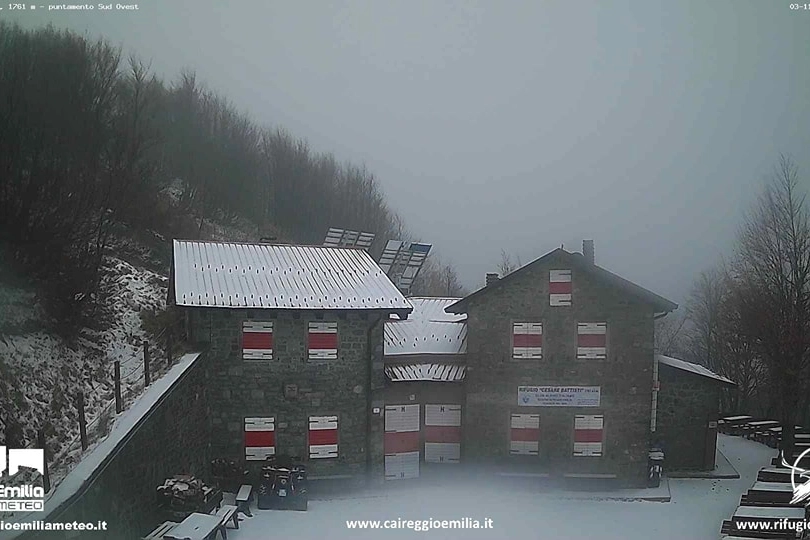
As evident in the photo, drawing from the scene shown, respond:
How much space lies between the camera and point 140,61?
4.01 m

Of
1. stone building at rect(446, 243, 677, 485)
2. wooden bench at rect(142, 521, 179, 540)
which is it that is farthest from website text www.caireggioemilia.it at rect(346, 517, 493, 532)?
wooden bench at rect(142, 521, 179, 540)

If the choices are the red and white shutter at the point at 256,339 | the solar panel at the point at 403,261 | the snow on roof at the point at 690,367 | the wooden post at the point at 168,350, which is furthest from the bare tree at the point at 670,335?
the wooden post at the point at 168,350

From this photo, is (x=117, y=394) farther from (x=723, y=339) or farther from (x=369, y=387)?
(x=723, y=339)

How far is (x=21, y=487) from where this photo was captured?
345 centimetres

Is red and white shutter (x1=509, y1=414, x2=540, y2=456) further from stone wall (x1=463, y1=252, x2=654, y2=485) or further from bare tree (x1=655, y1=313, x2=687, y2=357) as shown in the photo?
bare tree (x1=655, y1=313, x2=687, y2=357)

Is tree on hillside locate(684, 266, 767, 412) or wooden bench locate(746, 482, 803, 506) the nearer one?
wooden bench locate(746, 482, 803, 506)

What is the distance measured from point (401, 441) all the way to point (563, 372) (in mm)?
1252

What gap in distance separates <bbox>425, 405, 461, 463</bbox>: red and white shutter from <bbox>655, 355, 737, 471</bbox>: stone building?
1.67 meters

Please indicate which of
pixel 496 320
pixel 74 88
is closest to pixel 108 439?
pixel 74 88

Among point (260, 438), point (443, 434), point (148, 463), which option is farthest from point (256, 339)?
point (443, 434)

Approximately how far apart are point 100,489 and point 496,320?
2711 mm

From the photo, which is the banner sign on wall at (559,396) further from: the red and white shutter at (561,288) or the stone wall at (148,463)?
the stone wall at (148,463)

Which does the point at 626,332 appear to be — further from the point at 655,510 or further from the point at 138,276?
the point at 138,276

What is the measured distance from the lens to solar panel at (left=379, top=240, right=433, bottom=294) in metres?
4.77
